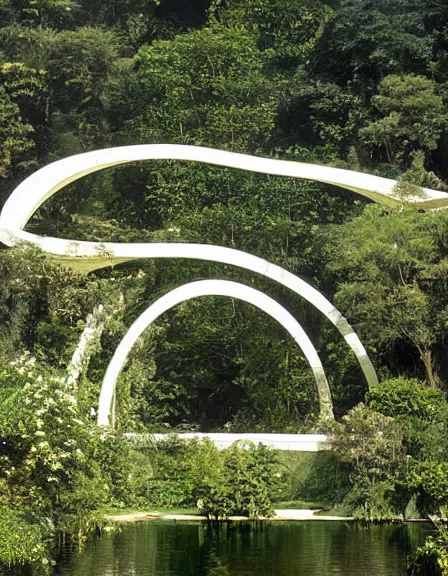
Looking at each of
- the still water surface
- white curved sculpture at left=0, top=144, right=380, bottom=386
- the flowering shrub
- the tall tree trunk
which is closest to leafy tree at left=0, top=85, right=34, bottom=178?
white curved sculpture at left=0, top=144, right=380, bottom=386

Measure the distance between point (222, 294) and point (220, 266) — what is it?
6.98 meters

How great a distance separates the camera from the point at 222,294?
→ 80.3 ft

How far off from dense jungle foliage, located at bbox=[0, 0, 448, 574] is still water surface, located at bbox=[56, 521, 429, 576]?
0.59m

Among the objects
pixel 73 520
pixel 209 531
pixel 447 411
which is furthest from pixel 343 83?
pixel 73 520

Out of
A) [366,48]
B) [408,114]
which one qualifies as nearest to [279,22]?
[366,48]

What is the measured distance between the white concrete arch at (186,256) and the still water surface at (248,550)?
4.63 meters

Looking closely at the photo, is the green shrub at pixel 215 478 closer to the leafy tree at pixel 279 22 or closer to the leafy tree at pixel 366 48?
the leafy tree at pixel 366 48

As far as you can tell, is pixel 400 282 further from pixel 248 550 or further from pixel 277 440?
pixel 248 550

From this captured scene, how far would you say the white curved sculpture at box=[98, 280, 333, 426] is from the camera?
23681 millimetres

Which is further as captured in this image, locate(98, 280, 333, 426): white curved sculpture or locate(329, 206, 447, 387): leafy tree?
locate(329, 206, 447, 387): leafy tree

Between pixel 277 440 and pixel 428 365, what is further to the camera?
pixel 428 365

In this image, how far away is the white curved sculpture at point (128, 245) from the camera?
2442 cm

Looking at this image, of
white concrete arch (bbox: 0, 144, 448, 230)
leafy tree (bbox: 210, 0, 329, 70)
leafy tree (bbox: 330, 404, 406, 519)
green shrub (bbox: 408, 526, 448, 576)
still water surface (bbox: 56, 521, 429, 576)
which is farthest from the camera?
leafy tree (bbox: 210, 0, 329, 70)

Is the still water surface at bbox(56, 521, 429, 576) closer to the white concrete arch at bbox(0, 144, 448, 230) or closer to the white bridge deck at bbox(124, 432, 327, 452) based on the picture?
the white bridge deck at bbox(124, 432, 327, 452)
